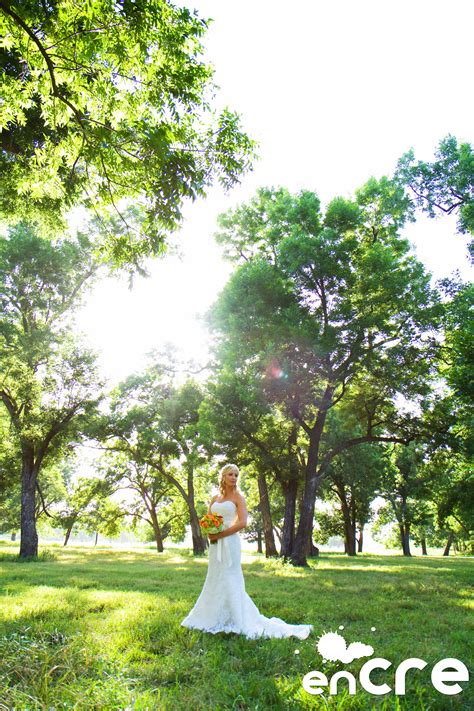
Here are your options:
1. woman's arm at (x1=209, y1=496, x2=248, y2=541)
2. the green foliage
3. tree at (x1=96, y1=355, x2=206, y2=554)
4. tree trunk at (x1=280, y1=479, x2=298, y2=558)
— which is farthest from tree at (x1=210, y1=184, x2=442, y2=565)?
woman's arm at (x1=209, y1=496, x2=248, y2=541)

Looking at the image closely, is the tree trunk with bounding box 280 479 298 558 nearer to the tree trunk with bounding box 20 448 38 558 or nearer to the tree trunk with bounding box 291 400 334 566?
the tree trunk with bounding box 291 400 334 566

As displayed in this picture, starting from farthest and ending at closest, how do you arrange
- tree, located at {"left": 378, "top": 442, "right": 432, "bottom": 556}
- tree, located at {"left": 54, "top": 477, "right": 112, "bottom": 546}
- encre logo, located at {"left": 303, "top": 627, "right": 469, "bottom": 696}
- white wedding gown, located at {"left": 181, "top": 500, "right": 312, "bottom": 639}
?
tree, located at {"left": 54, "top": 477, "right": 112, "bottom": 546}, tree, located at {"left": 378, "top": 442, "right": 432, "bottom": 556}, white wedding gown, located at {"left": 181, "top": 500, "right": 312, "bottom": 639}, encre logo, located at {"left": 303, "top": 627, "right": 469, "bottom": 696}

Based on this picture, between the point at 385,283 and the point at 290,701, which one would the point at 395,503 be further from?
the point at 290,701

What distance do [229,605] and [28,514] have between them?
19.1m

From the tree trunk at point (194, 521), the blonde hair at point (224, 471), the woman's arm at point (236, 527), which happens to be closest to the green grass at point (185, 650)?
the woman's arm at point (236, 527)

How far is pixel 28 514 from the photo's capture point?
72.6 ft

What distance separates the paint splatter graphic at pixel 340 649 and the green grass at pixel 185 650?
13 centimetres

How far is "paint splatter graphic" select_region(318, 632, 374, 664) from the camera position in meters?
5.21

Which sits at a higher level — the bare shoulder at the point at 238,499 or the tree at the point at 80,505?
the bare shoulder at the point at 238,499

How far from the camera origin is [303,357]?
1870 cm

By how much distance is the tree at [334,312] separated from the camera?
59.8ft

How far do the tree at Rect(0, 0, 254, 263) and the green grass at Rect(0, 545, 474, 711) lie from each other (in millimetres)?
5714

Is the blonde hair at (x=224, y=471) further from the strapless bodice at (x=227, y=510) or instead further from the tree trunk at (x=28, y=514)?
the tree trunk at (x=28, y=514)

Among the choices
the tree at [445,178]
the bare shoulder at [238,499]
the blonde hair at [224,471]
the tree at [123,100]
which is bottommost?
the bare shoulder at [238,499]
